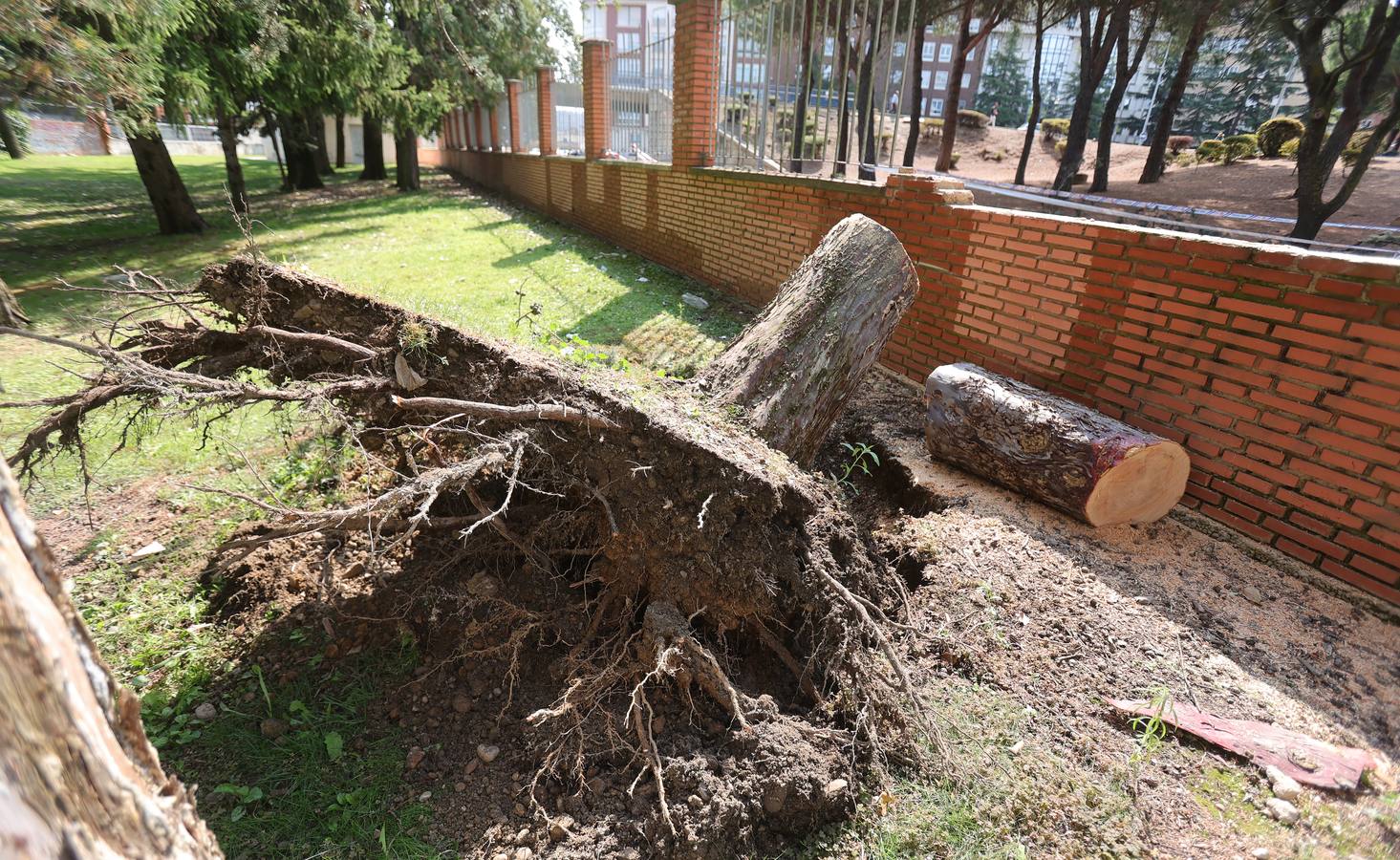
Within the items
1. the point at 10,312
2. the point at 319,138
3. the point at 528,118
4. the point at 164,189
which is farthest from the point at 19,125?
the point at 319,138

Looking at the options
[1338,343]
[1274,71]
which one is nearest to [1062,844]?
[1338,343]

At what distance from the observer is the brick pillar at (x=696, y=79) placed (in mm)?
7516

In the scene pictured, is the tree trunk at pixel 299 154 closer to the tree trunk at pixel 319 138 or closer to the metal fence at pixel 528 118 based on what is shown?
the tree trunk at pixel 319 138

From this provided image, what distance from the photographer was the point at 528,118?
16125 mm

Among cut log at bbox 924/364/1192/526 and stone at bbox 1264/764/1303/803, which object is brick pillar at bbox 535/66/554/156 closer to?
cut log at bbox 924/364/1192/526

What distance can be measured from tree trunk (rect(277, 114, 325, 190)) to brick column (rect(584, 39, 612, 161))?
9315mm

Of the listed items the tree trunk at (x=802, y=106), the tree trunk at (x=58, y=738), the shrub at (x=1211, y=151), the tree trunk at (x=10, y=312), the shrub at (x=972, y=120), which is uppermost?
the shrub at (x=972, y=120)

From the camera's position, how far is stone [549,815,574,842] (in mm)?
1989

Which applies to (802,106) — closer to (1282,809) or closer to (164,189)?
(1282,809)

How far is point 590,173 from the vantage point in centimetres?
1128

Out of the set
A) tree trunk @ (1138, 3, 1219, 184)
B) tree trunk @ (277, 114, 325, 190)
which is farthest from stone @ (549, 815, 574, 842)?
tree trunk @ (277, 114, 325, 190)

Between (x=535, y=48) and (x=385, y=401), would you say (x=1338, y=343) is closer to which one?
(x=385, y=401)

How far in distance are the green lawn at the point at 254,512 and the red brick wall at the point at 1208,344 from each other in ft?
7.10

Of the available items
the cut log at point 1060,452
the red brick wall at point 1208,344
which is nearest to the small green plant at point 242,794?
the cut log at point 1060,452
